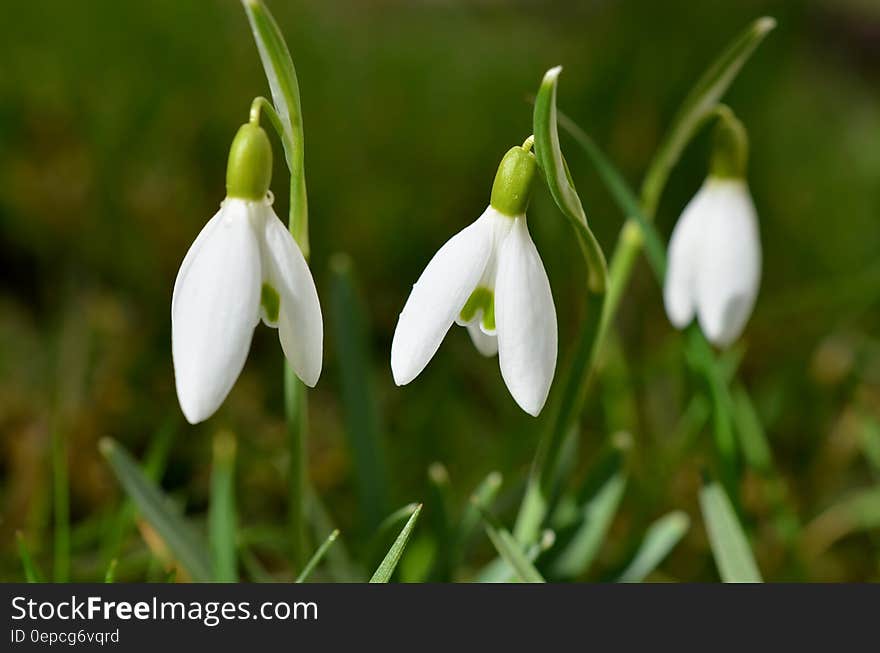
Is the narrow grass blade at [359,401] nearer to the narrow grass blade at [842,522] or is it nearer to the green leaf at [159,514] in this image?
the green leaf at [159,514]

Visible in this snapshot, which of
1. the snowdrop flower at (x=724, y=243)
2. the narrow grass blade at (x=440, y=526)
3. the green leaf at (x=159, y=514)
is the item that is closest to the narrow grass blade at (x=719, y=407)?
the snowdrop flower at (x=724, y=243)

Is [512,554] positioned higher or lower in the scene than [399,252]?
lower

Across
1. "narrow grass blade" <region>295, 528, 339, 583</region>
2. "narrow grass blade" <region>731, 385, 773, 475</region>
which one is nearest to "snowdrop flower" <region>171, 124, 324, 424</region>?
"narrow grass blade" <region>295, 528, 339, 583</region>

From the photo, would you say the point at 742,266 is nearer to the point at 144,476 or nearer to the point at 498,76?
the point at 144,476

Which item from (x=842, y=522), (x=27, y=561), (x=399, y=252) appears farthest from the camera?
(x=399, y=252)

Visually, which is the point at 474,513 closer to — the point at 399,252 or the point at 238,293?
the point at 238,293

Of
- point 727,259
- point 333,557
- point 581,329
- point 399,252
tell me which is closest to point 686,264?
point 727,259
